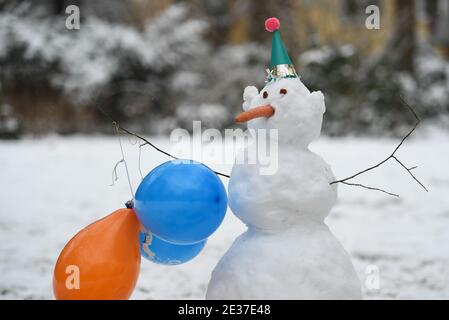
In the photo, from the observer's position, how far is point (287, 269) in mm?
1748

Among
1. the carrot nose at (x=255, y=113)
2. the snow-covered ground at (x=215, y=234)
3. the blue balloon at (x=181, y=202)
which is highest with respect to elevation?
the carrot nose at (x=255, y=113)

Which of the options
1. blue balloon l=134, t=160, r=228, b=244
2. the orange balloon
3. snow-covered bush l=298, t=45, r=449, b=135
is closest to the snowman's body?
blue balloon l=134, t=160, r=228, b=244

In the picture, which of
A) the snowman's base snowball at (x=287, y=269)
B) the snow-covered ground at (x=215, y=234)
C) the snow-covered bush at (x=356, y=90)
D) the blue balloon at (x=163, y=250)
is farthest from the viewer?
the snow-covered bush at (x=356, y=90)

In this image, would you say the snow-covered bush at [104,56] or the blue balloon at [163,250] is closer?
the blue balloon at [163,250]

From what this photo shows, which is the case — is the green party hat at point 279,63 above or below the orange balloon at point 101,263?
above

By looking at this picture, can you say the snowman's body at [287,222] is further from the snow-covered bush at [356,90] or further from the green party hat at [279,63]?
the snow-covered bush at [356,90]

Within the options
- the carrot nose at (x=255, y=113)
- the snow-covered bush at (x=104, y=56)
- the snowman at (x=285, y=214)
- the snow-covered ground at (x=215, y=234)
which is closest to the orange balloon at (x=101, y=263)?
the snowman at (x=285, y=214)

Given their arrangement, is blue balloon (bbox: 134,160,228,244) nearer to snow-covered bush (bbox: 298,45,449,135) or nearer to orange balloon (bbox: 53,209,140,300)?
orange balloon (bbox: 53,209,140,300)

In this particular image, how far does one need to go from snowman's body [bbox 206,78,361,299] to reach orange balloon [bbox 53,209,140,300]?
1.01 feet

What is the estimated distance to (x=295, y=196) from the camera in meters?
1.81

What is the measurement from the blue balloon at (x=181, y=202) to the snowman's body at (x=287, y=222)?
11cm

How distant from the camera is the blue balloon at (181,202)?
1.76 metres

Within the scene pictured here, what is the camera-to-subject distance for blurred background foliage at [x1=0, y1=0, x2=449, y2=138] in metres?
9.59

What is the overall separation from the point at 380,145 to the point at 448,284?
450cm
